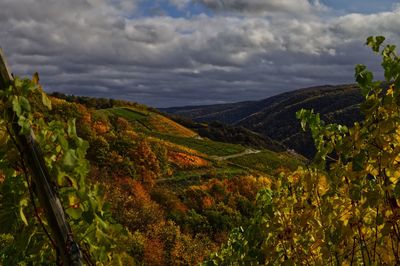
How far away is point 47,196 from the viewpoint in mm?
2574

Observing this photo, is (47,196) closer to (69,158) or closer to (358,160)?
(69,158)

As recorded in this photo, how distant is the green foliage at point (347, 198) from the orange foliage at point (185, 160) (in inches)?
2708

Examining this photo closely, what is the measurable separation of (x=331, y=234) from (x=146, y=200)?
48427 mm

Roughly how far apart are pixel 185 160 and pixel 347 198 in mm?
74188

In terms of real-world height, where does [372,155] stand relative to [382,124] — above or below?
below

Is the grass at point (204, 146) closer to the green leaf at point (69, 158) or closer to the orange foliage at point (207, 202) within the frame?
the orange foliage at point (207, 202)

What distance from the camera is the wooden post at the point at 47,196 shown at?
2559 mm

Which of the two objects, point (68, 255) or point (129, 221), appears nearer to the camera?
point (68, 255)

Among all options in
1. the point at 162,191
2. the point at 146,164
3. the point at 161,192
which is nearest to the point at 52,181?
the point at 161,192

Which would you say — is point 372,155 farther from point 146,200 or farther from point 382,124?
point 146,200

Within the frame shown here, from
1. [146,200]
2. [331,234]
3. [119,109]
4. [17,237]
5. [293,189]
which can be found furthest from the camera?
[119,109]

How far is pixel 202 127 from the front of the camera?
143625 mm

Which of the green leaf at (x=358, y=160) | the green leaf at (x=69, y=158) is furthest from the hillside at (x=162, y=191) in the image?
the green leaf at (x=69, y=158)

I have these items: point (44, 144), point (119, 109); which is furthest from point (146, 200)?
point (119, 109)
